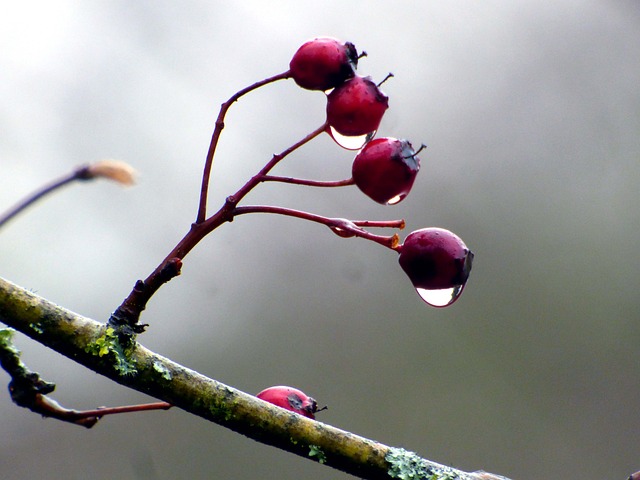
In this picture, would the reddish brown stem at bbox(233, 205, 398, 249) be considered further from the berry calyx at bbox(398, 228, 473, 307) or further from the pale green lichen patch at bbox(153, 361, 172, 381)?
the pale green lichen patch at bbox(153, 361, 172, 381)

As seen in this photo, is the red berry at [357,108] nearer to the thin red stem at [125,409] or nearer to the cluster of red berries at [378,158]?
the cluster of red berries at [378,158]

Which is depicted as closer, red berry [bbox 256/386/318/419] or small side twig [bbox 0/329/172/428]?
small side twig [bbox 0/329/172/428]

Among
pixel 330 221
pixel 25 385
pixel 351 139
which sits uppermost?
pixel 351 139

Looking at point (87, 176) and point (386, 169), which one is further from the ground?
point (386, 169)

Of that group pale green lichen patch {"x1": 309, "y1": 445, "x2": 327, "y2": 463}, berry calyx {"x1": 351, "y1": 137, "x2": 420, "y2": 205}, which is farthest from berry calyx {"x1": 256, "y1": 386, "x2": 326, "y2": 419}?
berry calyx {"x1": 351, "y1": 137, "x2": 420, "y2": 205}

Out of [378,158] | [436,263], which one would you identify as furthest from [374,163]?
[436,263]

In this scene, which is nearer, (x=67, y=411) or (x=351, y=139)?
(x=67, y=411)

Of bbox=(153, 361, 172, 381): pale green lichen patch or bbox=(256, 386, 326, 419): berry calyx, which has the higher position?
bbox=(256, 386, 326, 419): berry calyx

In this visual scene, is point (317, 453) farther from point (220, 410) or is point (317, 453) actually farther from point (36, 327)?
point (36, 327)
